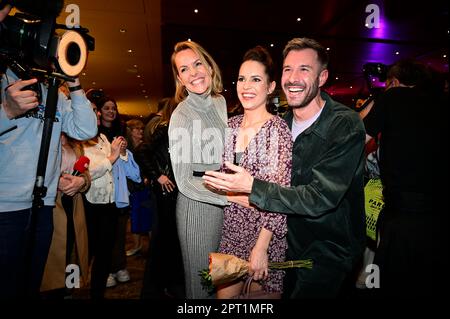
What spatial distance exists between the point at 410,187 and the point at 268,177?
86 centimetres

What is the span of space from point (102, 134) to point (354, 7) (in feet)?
14.3

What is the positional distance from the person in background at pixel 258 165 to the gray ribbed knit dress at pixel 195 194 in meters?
0.07

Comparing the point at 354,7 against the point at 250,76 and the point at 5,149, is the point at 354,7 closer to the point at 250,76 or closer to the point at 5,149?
the point at 250,76

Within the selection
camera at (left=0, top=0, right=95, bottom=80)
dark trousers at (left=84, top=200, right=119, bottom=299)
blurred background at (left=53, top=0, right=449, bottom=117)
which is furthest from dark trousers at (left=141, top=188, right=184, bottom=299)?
blurred background at (left=53, top=0, right=449, bottom=117)

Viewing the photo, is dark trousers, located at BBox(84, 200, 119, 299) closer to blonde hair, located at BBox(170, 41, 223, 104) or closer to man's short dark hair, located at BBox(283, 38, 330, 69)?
blonde hair, located at BBox(170, 41, 223, 104)

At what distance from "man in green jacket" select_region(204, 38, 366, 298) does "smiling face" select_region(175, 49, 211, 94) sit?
51 cm

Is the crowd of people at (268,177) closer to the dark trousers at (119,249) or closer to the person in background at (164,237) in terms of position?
the person in background at (164,237)

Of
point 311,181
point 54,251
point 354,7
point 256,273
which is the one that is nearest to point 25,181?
point 54,251

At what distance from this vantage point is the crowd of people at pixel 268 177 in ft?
4.60

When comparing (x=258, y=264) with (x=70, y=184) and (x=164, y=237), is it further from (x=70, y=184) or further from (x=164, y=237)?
Result: (x=70, y=184)

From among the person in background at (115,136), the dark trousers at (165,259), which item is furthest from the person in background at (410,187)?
the person in background at (115,136)

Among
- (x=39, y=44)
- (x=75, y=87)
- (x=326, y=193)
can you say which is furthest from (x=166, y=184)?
(x=326, y=193)

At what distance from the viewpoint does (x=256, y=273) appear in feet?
4.68

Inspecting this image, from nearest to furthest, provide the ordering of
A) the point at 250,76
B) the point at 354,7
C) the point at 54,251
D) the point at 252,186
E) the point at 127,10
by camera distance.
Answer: the point at 252,186, the point at 250,76, the point at 54,251, the point at 354,7, the point at 127,10
